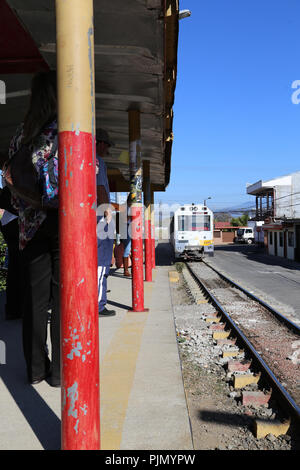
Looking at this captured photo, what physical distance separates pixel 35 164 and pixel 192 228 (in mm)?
20018

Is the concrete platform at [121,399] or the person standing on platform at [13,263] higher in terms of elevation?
the person standing on platform at [13,263]

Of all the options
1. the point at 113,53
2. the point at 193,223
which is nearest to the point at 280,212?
the point at 193,223

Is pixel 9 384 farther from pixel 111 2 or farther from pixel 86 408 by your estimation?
pixel 111 2

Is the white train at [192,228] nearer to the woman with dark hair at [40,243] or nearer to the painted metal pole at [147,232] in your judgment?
the painted metal pole at [147,232]

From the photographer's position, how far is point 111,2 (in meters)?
3.62

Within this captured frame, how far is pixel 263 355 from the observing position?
5598 millimetres

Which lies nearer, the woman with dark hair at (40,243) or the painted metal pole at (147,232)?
the woman with dark hair at (40,243)

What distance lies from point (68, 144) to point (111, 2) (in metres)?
2.16

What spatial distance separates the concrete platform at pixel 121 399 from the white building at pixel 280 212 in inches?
1064

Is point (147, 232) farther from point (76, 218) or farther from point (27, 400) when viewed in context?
point (76, 218)

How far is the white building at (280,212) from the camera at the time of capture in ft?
105

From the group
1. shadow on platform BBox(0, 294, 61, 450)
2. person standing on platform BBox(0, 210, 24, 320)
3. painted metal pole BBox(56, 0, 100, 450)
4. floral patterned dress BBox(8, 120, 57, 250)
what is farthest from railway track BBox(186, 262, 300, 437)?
Answer: person standing on platform BBox(0, 210, 24, 320)

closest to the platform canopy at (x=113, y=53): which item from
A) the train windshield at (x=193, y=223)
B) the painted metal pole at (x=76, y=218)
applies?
the painted metal pole at (x=76, y=218)

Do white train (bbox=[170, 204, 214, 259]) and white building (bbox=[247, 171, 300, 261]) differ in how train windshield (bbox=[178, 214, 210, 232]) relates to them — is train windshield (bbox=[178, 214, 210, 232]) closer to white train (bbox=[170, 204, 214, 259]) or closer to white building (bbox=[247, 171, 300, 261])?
white train (bbox=[170, 204, 214, 259])
